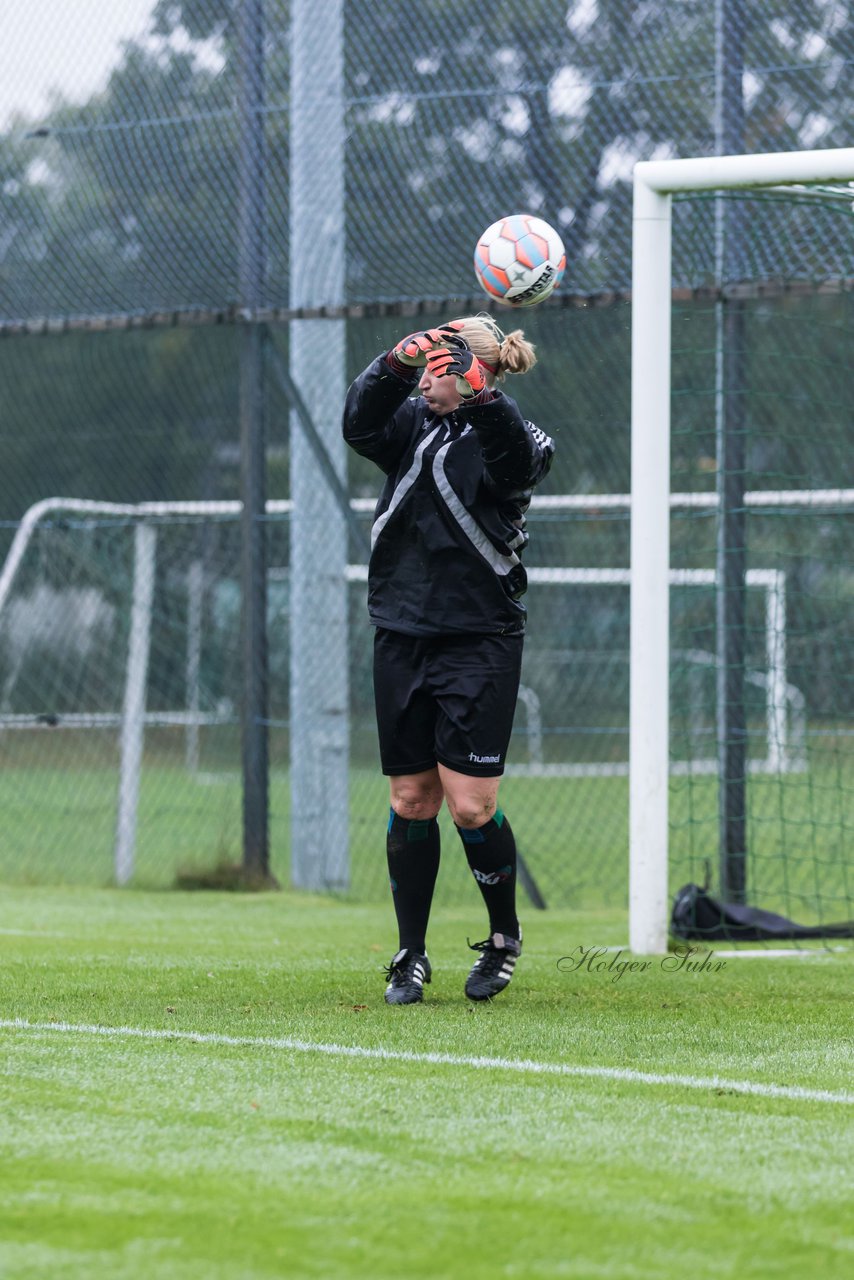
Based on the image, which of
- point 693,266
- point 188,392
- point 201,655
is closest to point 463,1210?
point 693,266

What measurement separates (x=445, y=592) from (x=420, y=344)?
73cm

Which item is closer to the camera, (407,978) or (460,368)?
(460,368)

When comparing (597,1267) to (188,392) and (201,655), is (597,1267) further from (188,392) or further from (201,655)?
(188,392)

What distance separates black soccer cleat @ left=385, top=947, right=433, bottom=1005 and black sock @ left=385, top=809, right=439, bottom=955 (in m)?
0.07

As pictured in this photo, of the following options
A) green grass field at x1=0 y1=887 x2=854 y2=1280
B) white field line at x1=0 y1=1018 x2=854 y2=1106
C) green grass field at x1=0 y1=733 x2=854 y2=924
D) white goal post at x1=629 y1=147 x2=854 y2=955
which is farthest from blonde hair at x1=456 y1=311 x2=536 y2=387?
green grass field at x1=0 y1=733 x2=854 y2=924

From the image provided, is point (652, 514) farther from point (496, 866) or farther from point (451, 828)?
point (451, 828)

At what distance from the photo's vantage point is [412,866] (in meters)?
5.25

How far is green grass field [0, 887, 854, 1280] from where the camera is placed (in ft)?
8.63

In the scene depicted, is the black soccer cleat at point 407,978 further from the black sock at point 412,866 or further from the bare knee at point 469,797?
the bare knee at point 469,797

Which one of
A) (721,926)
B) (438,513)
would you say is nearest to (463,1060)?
(438,513)

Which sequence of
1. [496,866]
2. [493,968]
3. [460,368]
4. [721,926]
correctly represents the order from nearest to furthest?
[460,368]
[493,968]
[496,866]
[721,926]

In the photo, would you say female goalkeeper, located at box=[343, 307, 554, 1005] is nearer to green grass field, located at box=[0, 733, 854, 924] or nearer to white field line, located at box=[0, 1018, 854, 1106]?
white field line, located at box=[0, 1018, 854, 1106]

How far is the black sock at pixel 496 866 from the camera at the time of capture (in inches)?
206

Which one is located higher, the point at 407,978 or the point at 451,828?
the point at 407,978
